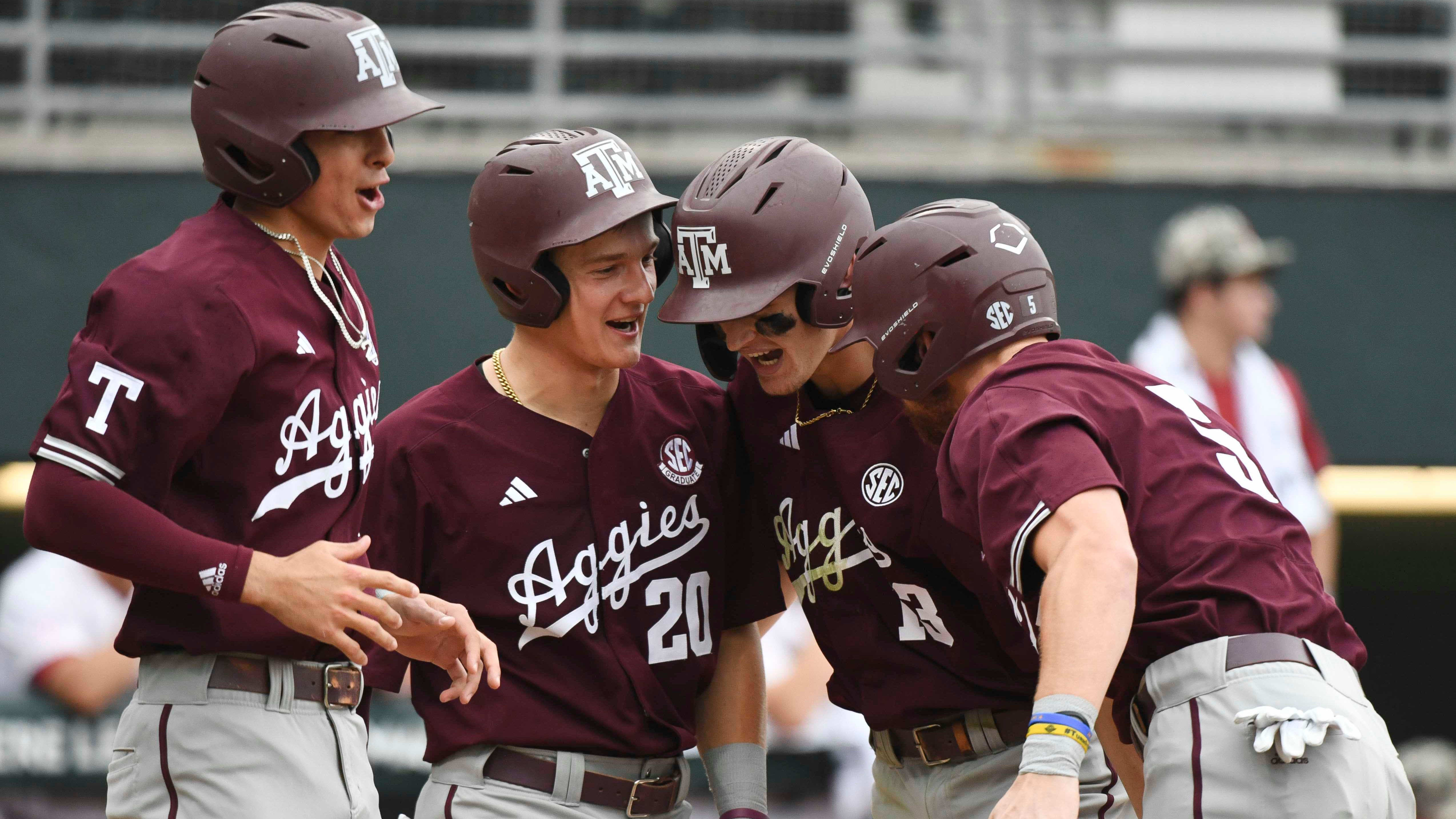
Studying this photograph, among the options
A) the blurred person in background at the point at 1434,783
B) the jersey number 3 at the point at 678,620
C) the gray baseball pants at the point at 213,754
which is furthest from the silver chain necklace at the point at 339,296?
the blurred person in background at the point at 1434,783

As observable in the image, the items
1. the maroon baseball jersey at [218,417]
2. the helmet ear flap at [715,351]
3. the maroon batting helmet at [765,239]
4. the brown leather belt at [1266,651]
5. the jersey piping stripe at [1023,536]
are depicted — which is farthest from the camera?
the helmet ear flap at [715,351]

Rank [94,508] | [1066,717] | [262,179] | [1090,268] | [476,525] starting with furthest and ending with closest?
[1090,268], [476,525], [262,179], [94,508], [1066,717]

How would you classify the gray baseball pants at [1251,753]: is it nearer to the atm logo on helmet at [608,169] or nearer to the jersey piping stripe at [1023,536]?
the jersey piping stripe at [1023,536]

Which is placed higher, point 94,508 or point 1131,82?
point 94,508

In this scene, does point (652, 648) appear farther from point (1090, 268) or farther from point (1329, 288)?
point (1329, 288)

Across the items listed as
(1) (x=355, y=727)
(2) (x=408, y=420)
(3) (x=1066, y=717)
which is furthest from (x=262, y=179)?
(3) (x=1066, y=717)

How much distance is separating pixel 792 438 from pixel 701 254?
1.43 feet

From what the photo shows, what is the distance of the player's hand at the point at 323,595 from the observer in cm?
252

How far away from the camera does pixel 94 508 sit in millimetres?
2535

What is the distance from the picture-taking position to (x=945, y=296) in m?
2.89

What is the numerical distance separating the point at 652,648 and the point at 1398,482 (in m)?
4.91

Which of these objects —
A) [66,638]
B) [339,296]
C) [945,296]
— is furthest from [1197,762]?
[66,638]

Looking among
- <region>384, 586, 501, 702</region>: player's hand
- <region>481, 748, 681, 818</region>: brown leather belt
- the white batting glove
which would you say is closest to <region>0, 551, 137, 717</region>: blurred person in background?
<region>481, 748, 681, 818</region>: brown leather belt

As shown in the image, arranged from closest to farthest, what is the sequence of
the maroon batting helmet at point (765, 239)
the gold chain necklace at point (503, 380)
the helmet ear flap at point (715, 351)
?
the maroon batting helmet at point (765, 239) → the gold chain necklace at point (503, 380) → the helmet ear flap at point (715, 351)
